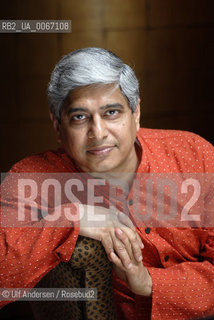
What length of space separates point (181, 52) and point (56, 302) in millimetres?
2177

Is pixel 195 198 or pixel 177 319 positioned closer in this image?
pixel 177 319

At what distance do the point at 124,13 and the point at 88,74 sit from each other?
65.4 inches

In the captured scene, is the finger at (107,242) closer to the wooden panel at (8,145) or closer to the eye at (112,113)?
the eye at (112,113)

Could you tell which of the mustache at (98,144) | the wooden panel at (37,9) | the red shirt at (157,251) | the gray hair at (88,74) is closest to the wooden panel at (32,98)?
the wooden panel at (37,9)

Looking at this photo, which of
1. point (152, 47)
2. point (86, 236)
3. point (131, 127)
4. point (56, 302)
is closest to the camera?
point (86, 236)

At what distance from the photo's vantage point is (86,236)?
1199 mm

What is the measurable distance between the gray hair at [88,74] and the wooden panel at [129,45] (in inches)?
57.8

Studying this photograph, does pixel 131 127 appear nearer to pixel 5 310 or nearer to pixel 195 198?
pixel 195 198

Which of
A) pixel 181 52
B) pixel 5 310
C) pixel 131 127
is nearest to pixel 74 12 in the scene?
pixel 181 52

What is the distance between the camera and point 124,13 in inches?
112

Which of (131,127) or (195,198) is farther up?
(131,127)

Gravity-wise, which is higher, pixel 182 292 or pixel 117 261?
pixel 117 261

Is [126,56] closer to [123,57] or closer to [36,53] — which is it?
[123,57]

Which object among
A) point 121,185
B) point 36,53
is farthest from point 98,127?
point 36,53
